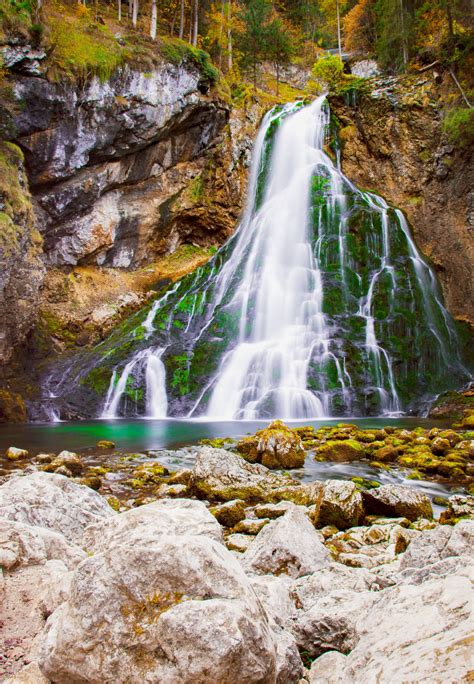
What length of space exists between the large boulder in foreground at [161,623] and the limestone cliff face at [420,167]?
75.4 feet

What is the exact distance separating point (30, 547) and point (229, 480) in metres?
4.70

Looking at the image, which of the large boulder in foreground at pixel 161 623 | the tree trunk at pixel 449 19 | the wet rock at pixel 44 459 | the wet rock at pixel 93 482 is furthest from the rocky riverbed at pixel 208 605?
the tree trunk at pixel 449 19

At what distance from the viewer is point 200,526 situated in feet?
8.69

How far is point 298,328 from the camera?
20984 mm

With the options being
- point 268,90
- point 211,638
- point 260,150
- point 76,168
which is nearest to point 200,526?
point 211,638

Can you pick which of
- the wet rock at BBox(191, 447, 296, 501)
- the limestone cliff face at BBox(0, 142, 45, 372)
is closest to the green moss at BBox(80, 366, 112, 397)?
the limestone cliff face at BBox(0, 142, 45, 372)

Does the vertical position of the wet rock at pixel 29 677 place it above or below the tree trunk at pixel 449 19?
below

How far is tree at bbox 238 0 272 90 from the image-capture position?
35031mm

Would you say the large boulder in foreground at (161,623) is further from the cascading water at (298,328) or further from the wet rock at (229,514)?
the cascading water at (298,328)

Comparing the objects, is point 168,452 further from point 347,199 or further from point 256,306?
point 347,199

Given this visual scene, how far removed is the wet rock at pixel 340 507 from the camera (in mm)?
5992

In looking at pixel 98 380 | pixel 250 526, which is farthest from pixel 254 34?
pixel 250 526

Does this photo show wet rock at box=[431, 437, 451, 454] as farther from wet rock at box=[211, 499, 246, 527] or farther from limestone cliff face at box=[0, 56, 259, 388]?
limestone cliff face at box=[0, 56, 259, 388]

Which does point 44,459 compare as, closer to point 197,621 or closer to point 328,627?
point 328,627
